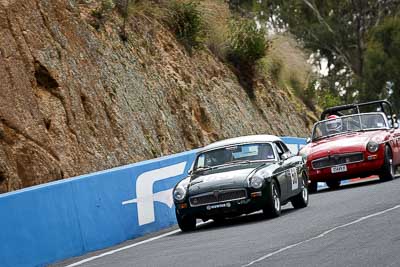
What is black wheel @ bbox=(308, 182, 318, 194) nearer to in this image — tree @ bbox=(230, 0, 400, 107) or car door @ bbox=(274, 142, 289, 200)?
car door @ bbox=(274, 142, 289, 200)

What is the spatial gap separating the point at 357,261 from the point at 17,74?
1166 cm

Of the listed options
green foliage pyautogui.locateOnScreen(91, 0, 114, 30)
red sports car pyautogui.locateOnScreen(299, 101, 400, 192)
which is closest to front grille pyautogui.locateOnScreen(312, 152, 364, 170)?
red sports car pyautogui.locateOnScreen(299, 101, 400, 192)

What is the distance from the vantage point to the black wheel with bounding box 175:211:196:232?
16.4 metres

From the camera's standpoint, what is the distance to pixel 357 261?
10383mm

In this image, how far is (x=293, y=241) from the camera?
12.8m

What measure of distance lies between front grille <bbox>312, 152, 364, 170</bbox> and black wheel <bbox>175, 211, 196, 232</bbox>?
6.68 meters

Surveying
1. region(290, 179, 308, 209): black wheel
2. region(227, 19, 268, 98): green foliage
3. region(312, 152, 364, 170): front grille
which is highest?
region(227, 19, 268, 98): green foliage

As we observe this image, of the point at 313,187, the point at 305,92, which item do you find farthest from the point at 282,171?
the point at 305,92

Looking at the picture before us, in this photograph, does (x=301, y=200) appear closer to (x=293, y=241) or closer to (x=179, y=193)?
(x=179, y=193)

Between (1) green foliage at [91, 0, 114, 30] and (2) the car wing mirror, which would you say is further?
(1) green foliage at [91, 0, 114, 30]

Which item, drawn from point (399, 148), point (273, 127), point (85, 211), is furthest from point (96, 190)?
point (273, 127)

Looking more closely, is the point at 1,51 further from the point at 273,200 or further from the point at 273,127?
the point at 273,127

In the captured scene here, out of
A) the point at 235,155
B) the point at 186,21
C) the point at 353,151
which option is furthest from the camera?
the point at 186,21

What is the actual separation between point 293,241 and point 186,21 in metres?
18.5
